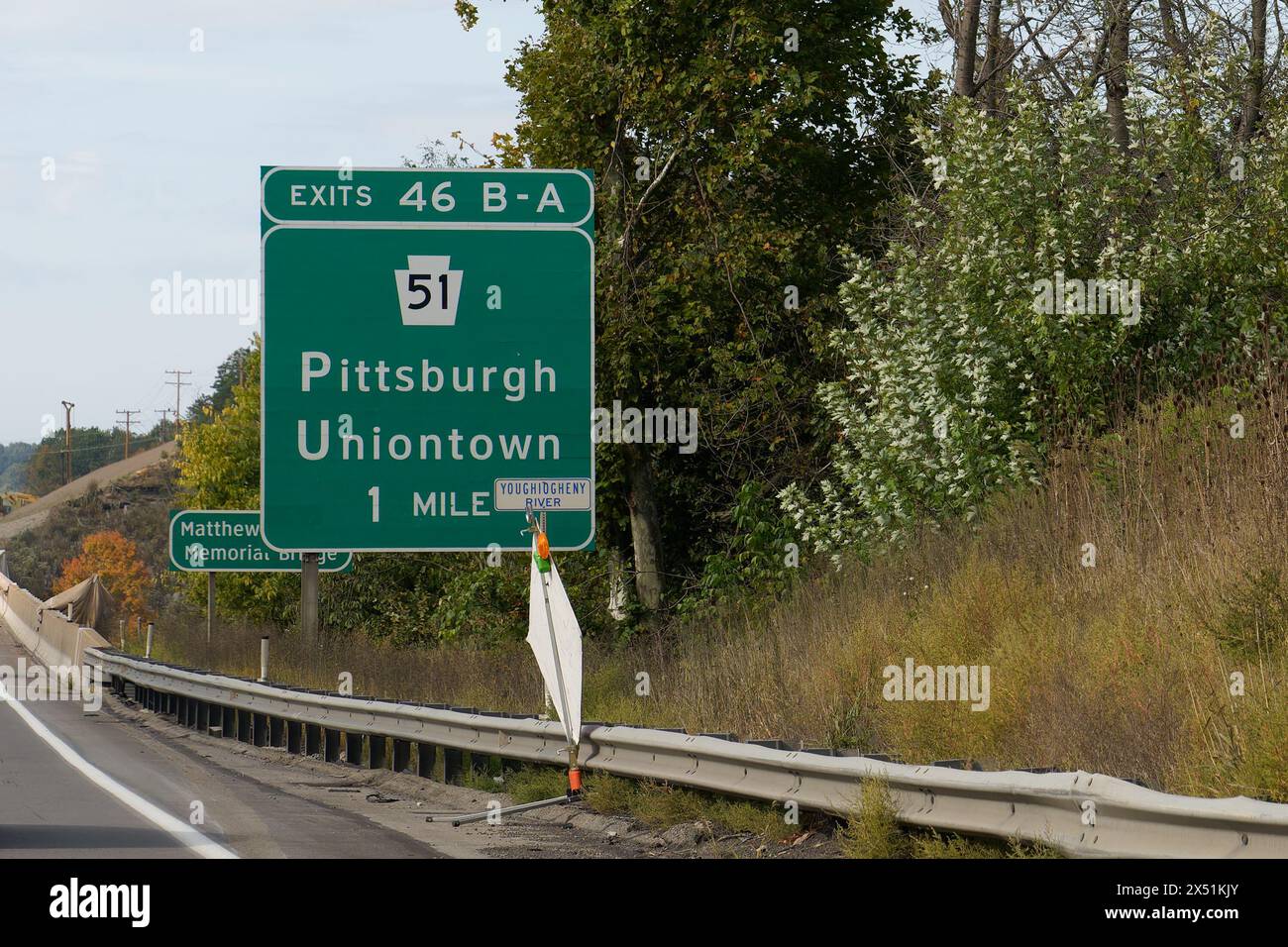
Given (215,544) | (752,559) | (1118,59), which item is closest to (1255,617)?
(752,559)

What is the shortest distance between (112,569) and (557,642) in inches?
5122

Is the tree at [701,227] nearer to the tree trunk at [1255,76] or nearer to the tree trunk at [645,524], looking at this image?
the tree trunk at [645,524]

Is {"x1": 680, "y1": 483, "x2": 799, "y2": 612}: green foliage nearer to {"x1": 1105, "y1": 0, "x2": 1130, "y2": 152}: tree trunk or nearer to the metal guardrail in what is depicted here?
the metal guardrail

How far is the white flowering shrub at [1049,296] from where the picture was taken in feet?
50.9

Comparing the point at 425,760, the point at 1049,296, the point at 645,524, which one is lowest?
the point at 425,760

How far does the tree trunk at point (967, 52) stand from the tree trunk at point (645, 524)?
6603 mm

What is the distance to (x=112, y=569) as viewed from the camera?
136 metres

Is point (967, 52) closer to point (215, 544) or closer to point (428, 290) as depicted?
point (428, 290)

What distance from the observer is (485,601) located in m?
25.7

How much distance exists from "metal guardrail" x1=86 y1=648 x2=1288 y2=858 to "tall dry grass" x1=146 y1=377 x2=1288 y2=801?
2.68 feet

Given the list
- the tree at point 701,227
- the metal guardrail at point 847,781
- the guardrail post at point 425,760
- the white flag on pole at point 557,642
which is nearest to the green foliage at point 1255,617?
the metal guardrail at point 847,781

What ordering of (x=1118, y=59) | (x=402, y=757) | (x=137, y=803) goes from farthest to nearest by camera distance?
(x=1118, y=59), (x=402, y=757), (x=137, y=803)

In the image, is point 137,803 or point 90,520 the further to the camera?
point 90,520
